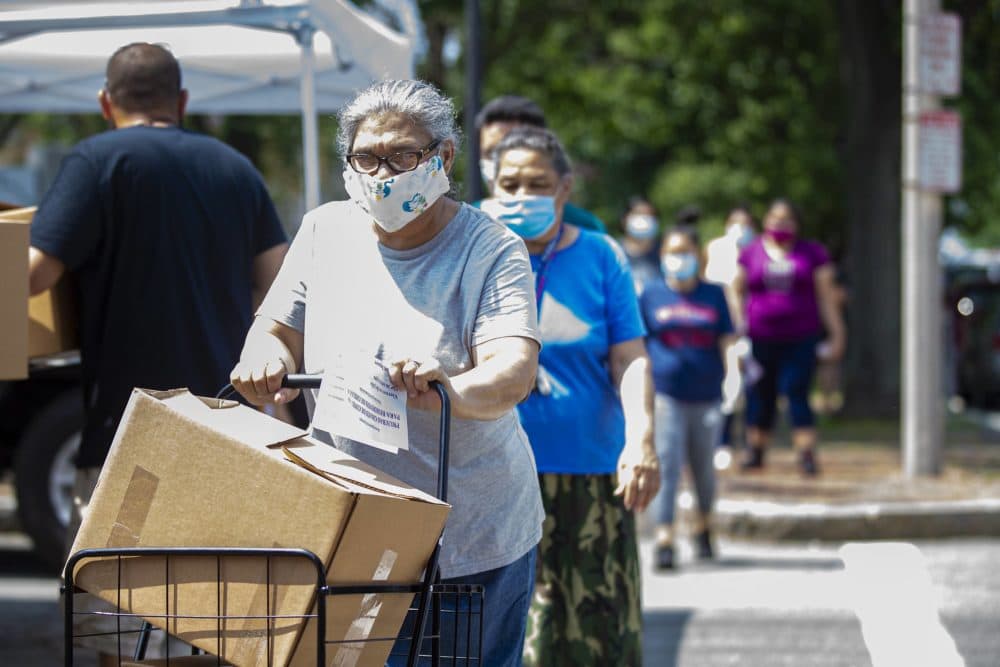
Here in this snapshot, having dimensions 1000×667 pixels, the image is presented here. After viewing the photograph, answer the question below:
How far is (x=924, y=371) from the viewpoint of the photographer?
10258 millimetres

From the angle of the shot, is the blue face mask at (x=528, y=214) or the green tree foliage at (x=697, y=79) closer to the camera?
the blue face mask at (x=528, y=214)

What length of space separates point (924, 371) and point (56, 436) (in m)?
5.71

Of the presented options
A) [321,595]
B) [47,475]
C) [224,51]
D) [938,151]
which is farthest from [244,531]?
[938,151]

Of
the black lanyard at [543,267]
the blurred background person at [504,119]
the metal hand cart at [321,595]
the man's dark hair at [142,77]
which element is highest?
the man's dark hair at [142,77]

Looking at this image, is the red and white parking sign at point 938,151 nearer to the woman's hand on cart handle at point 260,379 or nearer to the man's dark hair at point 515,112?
the man's dark hair at point 515,112

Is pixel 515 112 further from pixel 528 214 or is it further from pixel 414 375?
pixel 414 375

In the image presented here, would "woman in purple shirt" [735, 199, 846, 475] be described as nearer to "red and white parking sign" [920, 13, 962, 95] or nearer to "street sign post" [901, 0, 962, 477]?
"street sign post" [901, 0, 962, 477]

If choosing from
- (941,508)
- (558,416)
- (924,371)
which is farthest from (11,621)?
(924,371)

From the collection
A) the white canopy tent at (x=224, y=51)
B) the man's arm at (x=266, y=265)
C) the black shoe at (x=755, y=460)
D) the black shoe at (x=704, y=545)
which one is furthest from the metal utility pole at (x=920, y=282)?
the man's arm at (x=266, y=265)

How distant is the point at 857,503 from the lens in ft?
30.4

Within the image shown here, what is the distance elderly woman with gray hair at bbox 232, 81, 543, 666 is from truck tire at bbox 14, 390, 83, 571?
14.7 ft

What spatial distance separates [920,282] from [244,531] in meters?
8.34

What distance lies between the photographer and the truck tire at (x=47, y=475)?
7426mm

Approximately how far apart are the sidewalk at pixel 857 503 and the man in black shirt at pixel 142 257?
5.33 meters
